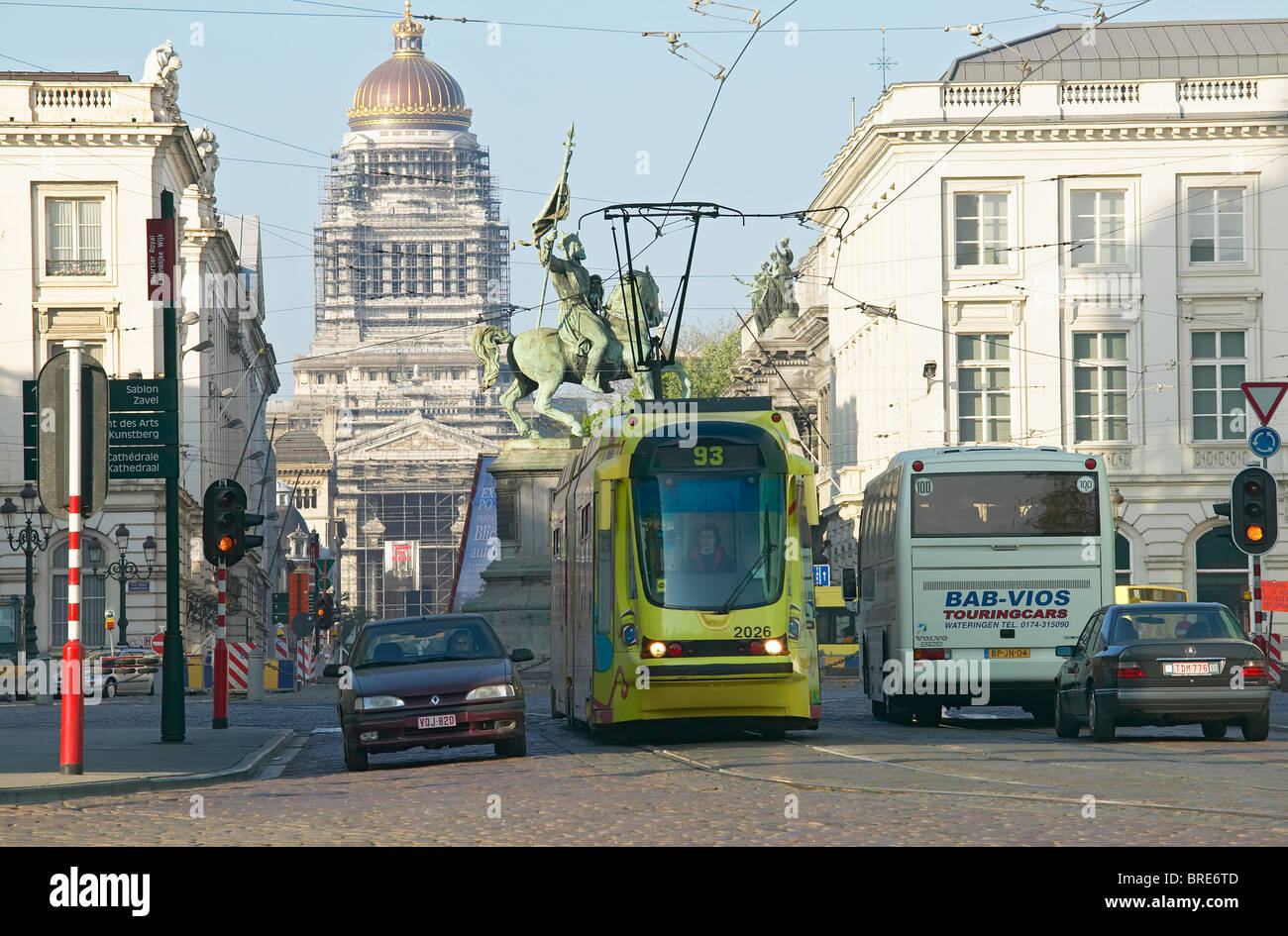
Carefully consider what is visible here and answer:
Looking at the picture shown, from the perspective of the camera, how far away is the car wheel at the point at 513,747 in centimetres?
2014

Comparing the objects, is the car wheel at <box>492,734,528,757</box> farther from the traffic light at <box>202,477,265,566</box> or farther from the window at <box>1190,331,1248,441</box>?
the window at <box>1190,331,1248,441</box>

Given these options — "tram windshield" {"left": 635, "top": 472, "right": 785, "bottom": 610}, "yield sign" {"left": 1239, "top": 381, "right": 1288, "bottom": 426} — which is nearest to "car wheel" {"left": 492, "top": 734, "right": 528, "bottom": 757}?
"tram windshield" {"left": 635, "top": 472, "right": 785, "bottom": 610}

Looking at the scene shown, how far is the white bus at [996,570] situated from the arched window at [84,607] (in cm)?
4106

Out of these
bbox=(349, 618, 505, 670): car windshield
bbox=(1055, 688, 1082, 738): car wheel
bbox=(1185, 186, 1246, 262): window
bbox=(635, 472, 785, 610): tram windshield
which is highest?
bbox=(1185, 186, 1246, 262): window

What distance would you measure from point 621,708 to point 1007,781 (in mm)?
6137

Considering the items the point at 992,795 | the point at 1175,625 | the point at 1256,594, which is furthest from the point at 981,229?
the point at 992,795

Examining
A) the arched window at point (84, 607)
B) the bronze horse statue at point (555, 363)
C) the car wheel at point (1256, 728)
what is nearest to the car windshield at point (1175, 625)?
the car wheel at point (1256, 728)

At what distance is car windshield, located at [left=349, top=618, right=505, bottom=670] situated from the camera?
835 inches

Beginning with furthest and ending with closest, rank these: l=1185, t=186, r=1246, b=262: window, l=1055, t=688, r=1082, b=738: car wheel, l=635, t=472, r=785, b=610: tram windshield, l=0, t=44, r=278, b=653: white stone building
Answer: l=0, t=44, r=278, b=653: white stone building, l=1185, t=186, r=1246, b=262: window, l=1055, t=688, r=1082, b=738: car wheel, l=635, t=472, r=785, b=610: tram windshield

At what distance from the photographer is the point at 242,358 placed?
320 feet

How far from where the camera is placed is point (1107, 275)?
6203 cm

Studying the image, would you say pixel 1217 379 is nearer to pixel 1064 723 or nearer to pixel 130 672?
pixel 130 672

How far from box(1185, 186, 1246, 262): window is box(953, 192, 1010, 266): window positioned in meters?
5.43

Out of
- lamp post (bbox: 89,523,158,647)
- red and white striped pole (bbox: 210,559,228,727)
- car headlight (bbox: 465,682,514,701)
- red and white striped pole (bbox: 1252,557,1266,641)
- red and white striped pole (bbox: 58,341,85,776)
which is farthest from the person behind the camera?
lamp post (bbox: 89,523,158,647)
